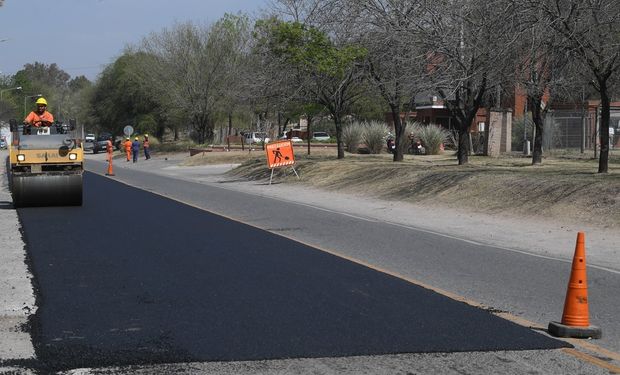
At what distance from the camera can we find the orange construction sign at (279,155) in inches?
1224

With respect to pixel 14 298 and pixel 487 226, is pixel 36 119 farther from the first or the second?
pixel 14 298

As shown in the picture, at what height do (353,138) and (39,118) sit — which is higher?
(39,118)

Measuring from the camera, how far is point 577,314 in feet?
23.5

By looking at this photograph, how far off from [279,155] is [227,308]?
23.1 meters

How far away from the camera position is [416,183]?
2373 centimetres


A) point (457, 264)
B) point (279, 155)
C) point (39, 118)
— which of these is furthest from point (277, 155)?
point (457, 264)

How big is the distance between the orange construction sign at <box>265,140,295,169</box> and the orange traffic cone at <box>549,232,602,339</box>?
2413 centimetres

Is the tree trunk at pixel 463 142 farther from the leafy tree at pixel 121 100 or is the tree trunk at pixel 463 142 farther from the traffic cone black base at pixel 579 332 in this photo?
the leafy tree at pixel 121 100

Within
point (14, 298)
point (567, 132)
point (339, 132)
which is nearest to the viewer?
point (14, 298)

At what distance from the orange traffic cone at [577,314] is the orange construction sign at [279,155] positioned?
950 inches

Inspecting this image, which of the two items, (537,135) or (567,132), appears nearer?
(537,135)

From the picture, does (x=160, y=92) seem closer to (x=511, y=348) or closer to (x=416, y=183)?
(x=416, y=183)

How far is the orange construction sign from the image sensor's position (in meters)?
31.1

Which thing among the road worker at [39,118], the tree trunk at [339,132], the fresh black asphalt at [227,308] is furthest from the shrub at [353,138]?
the fresh black asphalt at [227,308]
